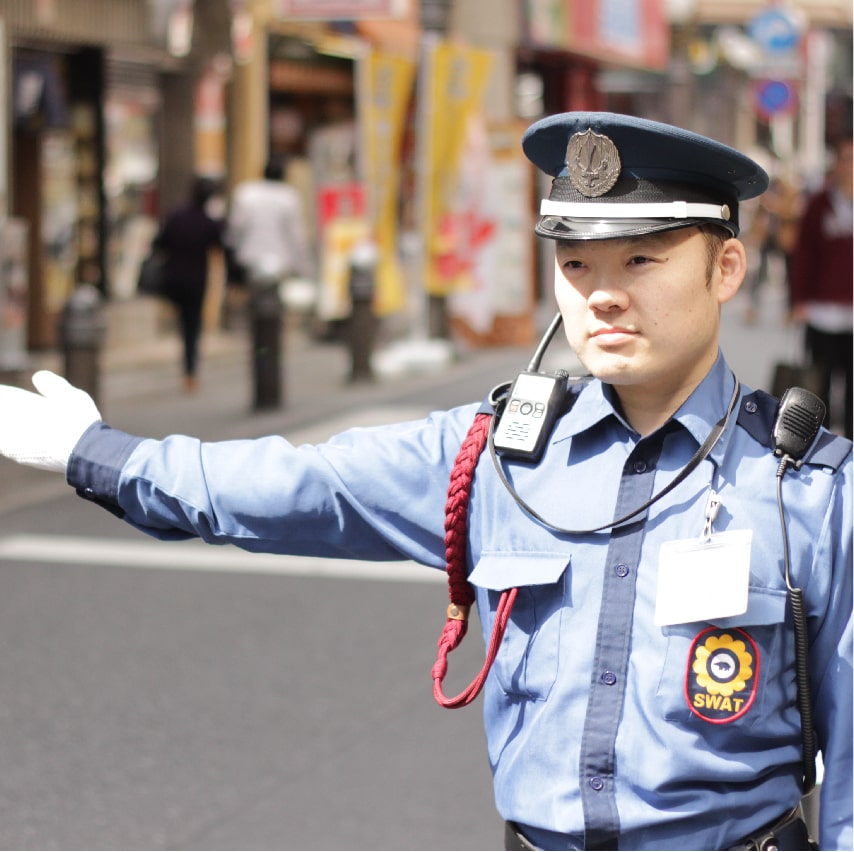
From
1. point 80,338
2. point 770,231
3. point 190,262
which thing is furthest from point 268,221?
point 770,231

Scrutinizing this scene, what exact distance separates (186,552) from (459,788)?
3.41 metres

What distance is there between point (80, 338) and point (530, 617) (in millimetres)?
8707

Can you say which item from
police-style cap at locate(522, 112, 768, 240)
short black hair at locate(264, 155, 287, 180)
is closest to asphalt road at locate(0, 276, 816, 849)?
police-style cap at locate(522, 112, 768, 240)

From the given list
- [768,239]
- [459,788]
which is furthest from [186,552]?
[768,239]

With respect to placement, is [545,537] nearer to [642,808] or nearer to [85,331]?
[642,808]

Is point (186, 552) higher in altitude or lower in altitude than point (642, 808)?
lower

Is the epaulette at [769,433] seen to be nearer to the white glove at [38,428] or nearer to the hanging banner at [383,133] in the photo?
the white glove at [38,428]

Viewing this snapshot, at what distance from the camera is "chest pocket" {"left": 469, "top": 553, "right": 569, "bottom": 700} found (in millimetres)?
2211

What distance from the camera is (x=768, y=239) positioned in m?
24.4

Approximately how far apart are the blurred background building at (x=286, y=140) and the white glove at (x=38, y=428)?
33.3 feet

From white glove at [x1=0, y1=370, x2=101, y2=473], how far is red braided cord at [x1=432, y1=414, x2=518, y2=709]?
0.54 meters

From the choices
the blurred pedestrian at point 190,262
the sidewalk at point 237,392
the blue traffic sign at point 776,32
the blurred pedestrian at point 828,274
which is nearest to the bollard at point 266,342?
the sidewalk at point 237,392

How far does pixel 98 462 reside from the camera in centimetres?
235

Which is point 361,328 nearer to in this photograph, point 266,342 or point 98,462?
point 266,342
